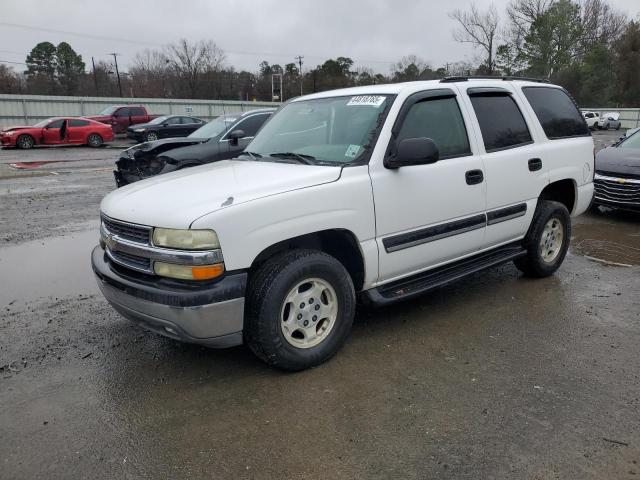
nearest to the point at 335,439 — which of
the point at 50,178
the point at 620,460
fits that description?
the point at 620,460

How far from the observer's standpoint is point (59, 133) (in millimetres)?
23781

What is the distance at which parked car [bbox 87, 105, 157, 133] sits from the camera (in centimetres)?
2817

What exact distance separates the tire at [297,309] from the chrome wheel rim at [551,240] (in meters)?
2.65

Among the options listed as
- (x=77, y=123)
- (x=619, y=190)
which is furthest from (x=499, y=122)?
(x=77, y=123)

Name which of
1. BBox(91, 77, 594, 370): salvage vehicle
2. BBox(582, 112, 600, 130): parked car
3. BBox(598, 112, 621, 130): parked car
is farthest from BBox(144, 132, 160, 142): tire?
BBox(598, 112, 621, 130): parked car

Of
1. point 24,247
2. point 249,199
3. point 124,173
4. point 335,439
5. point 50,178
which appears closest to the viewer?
point 335,439

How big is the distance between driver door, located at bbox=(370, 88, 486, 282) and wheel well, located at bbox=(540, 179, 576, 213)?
138 centimetres

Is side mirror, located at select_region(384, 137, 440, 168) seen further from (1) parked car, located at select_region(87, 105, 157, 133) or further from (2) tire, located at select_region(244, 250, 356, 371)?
(1) parked car, located at select_region(87, 105, 157, 133)

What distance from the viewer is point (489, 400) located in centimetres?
319

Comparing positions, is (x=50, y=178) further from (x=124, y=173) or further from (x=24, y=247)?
(x=24, y=247)

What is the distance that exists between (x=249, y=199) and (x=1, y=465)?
1.92 m

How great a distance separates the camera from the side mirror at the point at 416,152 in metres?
3.60

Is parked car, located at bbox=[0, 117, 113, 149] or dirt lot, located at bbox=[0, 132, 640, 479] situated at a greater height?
parked car, located at bbox=[0, 117, 113, 149]

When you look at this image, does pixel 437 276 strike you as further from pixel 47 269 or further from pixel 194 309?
pixel 47 269
